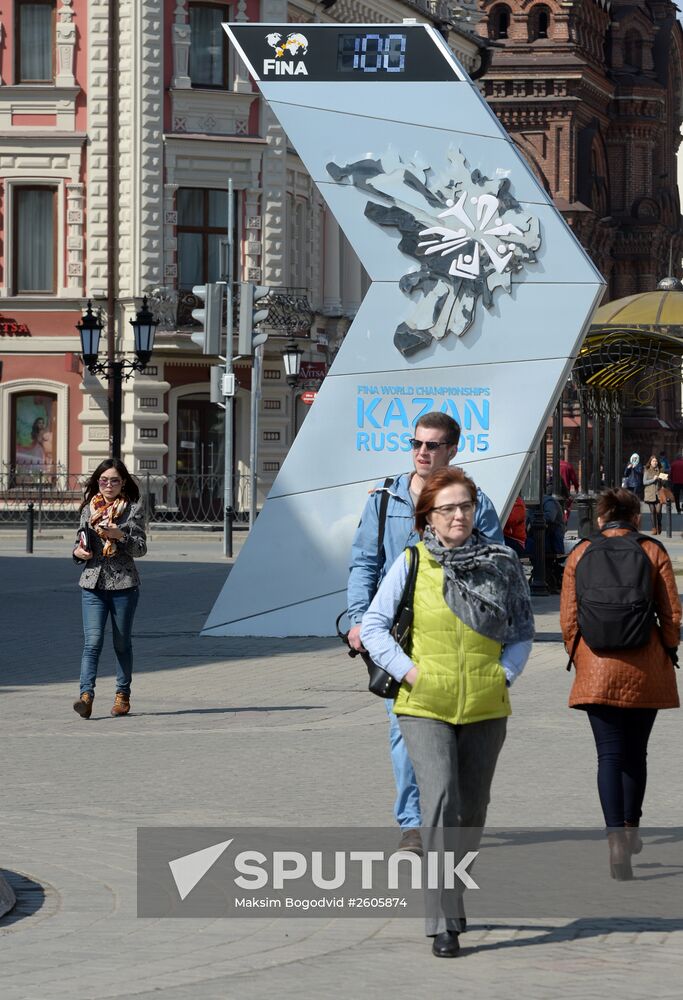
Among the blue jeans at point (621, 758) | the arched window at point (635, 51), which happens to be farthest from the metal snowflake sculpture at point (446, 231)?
the arched window at point (635, 51)

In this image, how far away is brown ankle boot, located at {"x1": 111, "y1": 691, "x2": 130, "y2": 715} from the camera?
13.1m

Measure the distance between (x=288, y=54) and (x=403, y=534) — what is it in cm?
1018

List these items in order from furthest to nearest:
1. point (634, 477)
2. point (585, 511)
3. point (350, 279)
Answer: point (350, 279) → point (634, 477) → point (585, 511)

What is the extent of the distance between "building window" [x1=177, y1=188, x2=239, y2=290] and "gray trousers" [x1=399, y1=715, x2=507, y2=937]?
37.7 meters

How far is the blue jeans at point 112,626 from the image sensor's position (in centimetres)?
1304

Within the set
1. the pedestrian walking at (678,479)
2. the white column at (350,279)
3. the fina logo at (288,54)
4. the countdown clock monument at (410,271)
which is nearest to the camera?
the countdown clock monument at (410,271)

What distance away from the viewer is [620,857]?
7.74 m

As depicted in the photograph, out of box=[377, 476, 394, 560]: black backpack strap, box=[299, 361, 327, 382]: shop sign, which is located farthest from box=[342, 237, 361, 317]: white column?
box=[377, 476, 394, 560]: black backpack strap

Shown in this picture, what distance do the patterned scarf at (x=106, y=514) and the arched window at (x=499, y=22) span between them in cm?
7178

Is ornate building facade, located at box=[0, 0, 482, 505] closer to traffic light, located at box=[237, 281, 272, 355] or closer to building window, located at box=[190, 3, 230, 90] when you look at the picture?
building window, located at box=[190, 3, 230, 90]

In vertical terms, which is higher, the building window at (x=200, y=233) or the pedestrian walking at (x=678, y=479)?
the building window at (x=200, y=233)

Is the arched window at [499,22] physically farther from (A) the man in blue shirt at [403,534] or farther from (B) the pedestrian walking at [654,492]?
(A) the man in blue shirt at [403,534]

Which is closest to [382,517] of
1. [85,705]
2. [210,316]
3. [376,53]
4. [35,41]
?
[85,705]

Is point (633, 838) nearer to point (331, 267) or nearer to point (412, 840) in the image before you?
point (412, 840)
